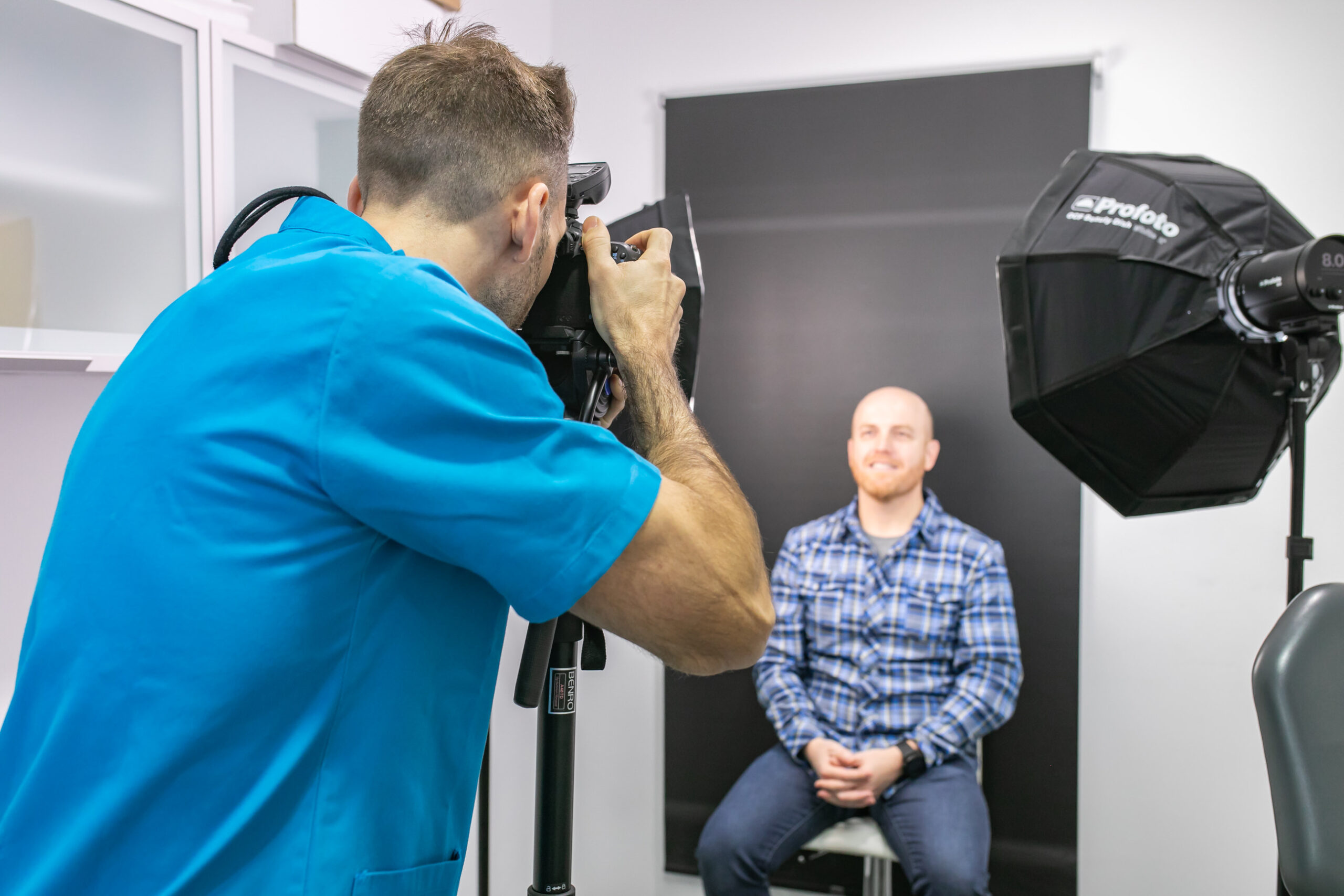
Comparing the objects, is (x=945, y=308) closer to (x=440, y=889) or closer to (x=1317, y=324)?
(x=1317, y=324)

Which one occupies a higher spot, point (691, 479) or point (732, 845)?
point (691, 479)

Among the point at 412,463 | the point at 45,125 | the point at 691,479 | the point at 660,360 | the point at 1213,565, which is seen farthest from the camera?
the point at 1213,565

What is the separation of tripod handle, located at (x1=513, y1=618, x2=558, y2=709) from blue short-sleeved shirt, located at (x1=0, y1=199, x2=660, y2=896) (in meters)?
0.20

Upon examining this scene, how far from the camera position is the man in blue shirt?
661mm

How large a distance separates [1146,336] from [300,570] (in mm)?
1093

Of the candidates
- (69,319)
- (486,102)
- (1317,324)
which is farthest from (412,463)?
(1317,324)

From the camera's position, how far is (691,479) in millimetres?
812

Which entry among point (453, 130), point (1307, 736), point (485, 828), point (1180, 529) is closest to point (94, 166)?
point (453, 130)

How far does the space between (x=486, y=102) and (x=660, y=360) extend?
0.29m

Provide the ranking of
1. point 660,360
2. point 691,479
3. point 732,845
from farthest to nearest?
point 732,845 < point 660,360 < point 691,479

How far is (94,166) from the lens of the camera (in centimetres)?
120

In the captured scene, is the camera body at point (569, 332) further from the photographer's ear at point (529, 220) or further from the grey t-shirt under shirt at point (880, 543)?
the grey t-shirt under shirt at point (880, 543)

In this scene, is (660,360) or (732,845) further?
(732,845)

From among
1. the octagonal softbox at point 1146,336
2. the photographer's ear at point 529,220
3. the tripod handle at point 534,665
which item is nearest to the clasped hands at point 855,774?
the octagonal softbox at point 1146,336
